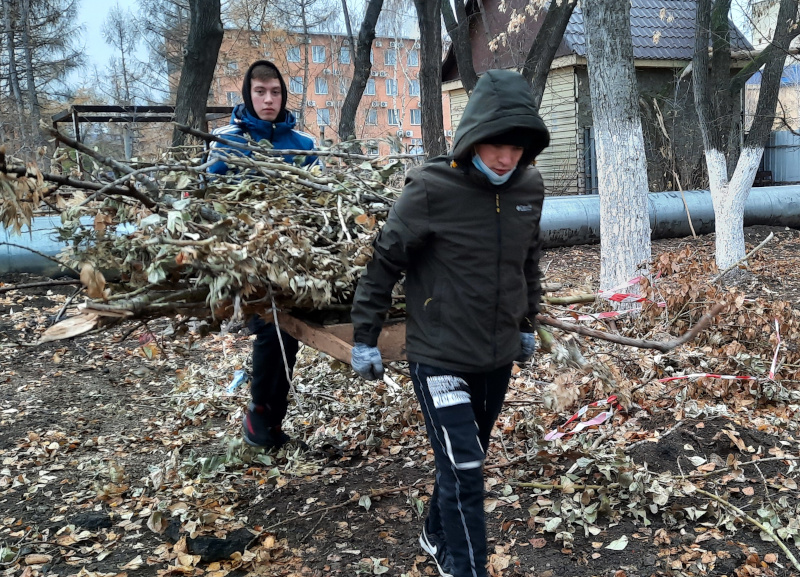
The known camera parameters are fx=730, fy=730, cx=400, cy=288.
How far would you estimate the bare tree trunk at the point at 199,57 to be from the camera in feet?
Result: 25.0

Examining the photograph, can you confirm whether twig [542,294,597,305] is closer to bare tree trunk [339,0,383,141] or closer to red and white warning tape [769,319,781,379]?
red and white warning tape [769,319,781,379]

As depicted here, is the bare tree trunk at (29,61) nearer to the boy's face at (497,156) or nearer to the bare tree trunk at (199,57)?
the bare tree trunk at (199,57)

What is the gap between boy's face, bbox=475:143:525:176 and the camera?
7.64ft

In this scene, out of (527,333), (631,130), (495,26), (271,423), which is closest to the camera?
(527,333)

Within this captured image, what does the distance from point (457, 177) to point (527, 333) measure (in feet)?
2.29

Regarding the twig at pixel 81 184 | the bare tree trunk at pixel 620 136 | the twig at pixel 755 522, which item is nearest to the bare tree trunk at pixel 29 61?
the bare tree trunk at pixel 620 136

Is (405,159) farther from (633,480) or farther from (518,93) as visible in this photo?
(633,480)

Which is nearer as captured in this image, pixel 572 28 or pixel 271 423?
pixel 271 423

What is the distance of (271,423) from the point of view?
3.73m

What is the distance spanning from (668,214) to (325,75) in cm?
2943

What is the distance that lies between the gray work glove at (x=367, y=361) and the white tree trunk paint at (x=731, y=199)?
6.68 metres

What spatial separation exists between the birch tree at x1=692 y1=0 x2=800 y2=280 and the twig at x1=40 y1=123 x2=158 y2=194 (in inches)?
259

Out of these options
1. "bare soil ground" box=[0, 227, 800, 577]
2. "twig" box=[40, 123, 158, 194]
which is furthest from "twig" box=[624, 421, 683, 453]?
"twig" box=[40, 123, 158, 194]

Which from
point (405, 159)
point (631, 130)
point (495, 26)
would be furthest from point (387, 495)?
point (495, 26)
